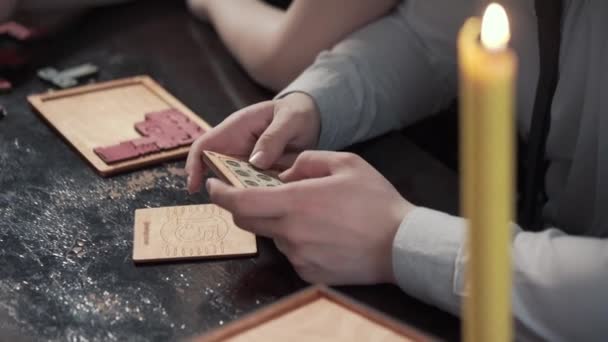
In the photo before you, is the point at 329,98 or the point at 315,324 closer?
the point at 315,324

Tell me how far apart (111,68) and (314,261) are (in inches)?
21.8

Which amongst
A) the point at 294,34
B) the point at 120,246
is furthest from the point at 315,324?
the point at 294,34

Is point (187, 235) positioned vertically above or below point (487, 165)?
below

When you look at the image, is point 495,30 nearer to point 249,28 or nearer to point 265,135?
point 265,135

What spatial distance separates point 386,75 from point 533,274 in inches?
16.9

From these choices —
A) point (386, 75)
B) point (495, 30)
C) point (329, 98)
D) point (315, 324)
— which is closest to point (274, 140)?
point (329, 98)

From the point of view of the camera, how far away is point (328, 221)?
2.18 ft

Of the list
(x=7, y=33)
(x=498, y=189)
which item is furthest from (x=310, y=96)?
(x=498, y=189)

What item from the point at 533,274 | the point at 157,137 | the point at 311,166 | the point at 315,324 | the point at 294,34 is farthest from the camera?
the point at 294,34

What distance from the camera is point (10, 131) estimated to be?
0.93 m

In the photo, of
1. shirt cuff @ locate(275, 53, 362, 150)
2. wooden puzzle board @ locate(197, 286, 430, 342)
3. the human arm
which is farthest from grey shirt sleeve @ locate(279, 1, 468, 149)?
wooden puzzle board @ locate(197, 286, 430, 342)

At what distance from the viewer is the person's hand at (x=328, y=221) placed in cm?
66

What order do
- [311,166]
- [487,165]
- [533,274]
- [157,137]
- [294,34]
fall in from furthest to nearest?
[294,34] < [157,137] < [311,166] < [533,274] < [487,165]

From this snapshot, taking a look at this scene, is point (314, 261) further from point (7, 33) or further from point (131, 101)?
point (7, 33)
